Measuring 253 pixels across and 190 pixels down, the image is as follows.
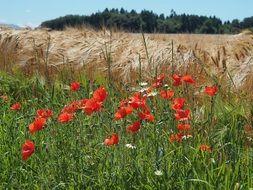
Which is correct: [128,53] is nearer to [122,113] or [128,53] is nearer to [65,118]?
[65,118]

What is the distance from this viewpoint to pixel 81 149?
3.43 m

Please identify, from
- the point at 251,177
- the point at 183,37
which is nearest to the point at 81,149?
the point at 251,177

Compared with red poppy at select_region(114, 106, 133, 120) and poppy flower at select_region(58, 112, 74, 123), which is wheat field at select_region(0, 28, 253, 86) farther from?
red poppy at select_region(114, 106, 133, 120)

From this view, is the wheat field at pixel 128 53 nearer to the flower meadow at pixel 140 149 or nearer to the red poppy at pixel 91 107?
the flower meadow at pixel 140 149

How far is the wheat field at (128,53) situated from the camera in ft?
16.6

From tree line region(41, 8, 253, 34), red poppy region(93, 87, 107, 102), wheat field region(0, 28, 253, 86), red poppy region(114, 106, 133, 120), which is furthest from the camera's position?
tree line region(41, 8, 253, 34)

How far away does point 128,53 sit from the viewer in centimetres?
656

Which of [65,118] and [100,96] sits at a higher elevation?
[100,96]

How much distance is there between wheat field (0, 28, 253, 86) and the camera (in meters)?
5.07

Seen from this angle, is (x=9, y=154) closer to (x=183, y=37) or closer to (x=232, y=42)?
(x=232, y=42)

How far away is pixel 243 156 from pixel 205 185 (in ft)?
1.48

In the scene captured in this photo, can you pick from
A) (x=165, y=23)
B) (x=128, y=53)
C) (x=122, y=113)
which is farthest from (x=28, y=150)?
(x=165, y=23)

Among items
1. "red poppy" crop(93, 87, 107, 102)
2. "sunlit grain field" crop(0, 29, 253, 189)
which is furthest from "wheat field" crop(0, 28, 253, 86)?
"red poppy" crop(93, 87, 107, 102)

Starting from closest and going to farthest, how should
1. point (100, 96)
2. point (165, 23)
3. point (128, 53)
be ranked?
point (100, 96) < point (128, 53) < point (165, 23)
